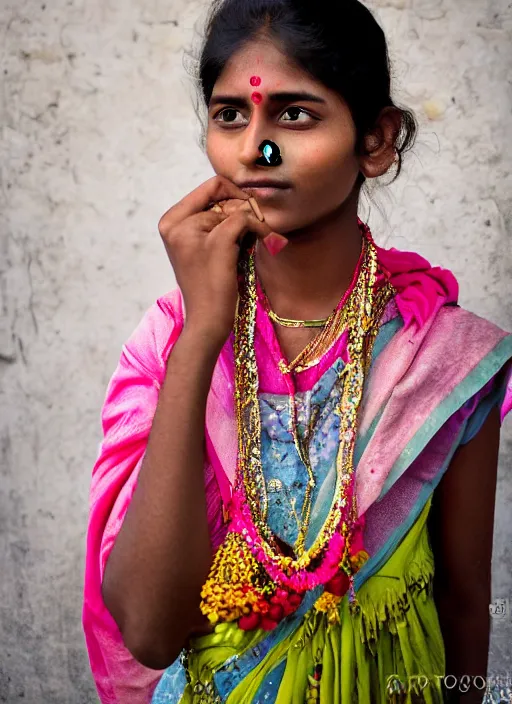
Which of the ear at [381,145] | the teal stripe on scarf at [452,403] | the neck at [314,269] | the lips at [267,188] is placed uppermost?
the ear at [381,145]

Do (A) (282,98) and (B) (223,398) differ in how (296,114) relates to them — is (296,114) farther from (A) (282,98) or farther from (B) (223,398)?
(B) (223,398)

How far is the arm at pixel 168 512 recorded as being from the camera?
129 cm

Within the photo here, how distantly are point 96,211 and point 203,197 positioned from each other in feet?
3.81

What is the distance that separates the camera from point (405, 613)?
4.95 ft

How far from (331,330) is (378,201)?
0.86 m

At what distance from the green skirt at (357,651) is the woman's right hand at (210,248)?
540 millimetres

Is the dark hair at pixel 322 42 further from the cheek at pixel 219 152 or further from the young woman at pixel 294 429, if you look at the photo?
the cheek at pixel 219 152

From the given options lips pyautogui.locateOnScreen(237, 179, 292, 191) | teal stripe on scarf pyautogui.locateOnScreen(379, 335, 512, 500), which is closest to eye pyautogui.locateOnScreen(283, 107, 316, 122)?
lips pyautogui.locateOnScreen(237, 179, 292, 191)

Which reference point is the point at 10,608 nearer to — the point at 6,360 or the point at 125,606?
the point at 6,360

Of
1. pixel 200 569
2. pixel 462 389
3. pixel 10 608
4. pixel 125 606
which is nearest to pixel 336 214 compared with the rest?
pixel 462 389

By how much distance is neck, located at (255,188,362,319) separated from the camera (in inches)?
58.3

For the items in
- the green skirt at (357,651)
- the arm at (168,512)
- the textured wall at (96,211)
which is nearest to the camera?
the arm at (168,512)

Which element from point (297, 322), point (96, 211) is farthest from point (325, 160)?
point (96, 211)

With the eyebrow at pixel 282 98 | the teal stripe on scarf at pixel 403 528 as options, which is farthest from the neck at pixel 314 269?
the teal stripe on scarf at pixel 403 528
